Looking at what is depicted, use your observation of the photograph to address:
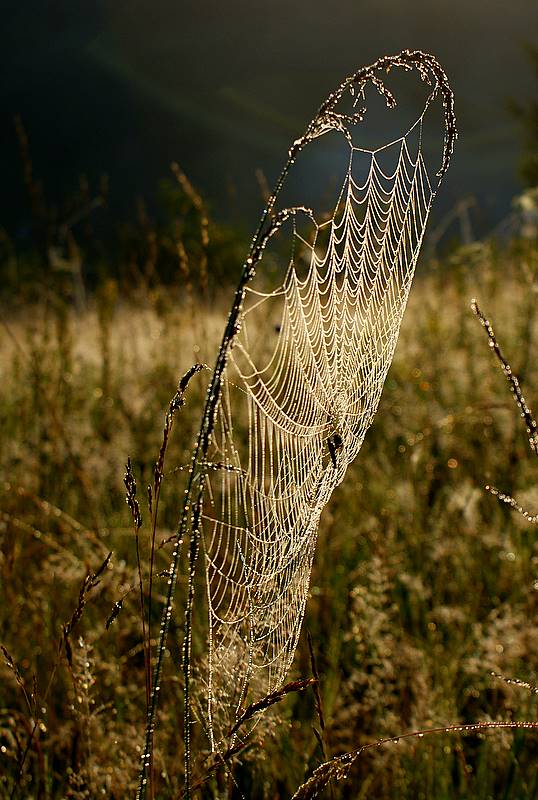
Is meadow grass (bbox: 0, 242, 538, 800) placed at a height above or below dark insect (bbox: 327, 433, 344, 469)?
below

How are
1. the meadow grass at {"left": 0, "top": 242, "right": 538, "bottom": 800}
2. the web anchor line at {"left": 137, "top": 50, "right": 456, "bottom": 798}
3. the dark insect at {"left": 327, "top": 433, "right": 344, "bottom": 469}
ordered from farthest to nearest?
the meadow grass at {"left": 0, "top": 242, "right": 538, "bottom": 800} < the dark insect at {"left": 327, "top": 433, "right": 344, "bottom": 469} < the web anchor line at {"left": 137, "top": 50, "right": 456, "bottom": 798}

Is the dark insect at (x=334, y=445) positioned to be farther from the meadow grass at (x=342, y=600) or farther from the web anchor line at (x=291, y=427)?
the meadow grass at (x=342, y=600)

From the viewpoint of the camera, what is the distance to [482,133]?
212 ft

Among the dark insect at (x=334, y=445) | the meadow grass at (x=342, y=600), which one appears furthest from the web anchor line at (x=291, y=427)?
the meadow grass at (x=342, y=600)

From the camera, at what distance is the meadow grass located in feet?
4.88

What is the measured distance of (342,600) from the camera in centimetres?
212

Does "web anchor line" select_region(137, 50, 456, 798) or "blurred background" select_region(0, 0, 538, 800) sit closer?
"web anchor line" select_region(137, 50, 456, 798)

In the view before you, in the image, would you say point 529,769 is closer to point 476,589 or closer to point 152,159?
point 476,589

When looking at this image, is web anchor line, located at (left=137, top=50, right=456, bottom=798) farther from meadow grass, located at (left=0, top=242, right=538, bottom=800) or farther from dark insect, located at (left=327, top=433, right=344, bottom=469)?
meadow grass, located at (left=0, top=242, right=538, bottom=800)

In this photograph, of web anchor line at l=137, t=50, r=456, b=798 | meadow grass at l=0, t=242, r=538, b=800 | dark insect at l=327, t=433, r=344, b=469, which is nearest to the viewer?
web anchor line at l=137, t=50, r=456, b=798

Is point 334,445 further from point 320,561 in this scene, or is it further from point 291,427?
point 320,561

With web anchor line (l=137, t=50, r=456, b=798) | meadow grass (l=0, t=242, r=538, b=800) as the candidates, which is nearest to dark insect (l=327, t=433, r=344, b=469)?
web anchor line (l=137, t=50, r=456, b=798)

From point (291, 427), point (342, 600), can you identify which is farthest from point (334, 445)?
point (342, 600)

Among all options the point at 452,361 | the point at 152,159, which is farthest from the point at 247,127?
the point at 452,361
